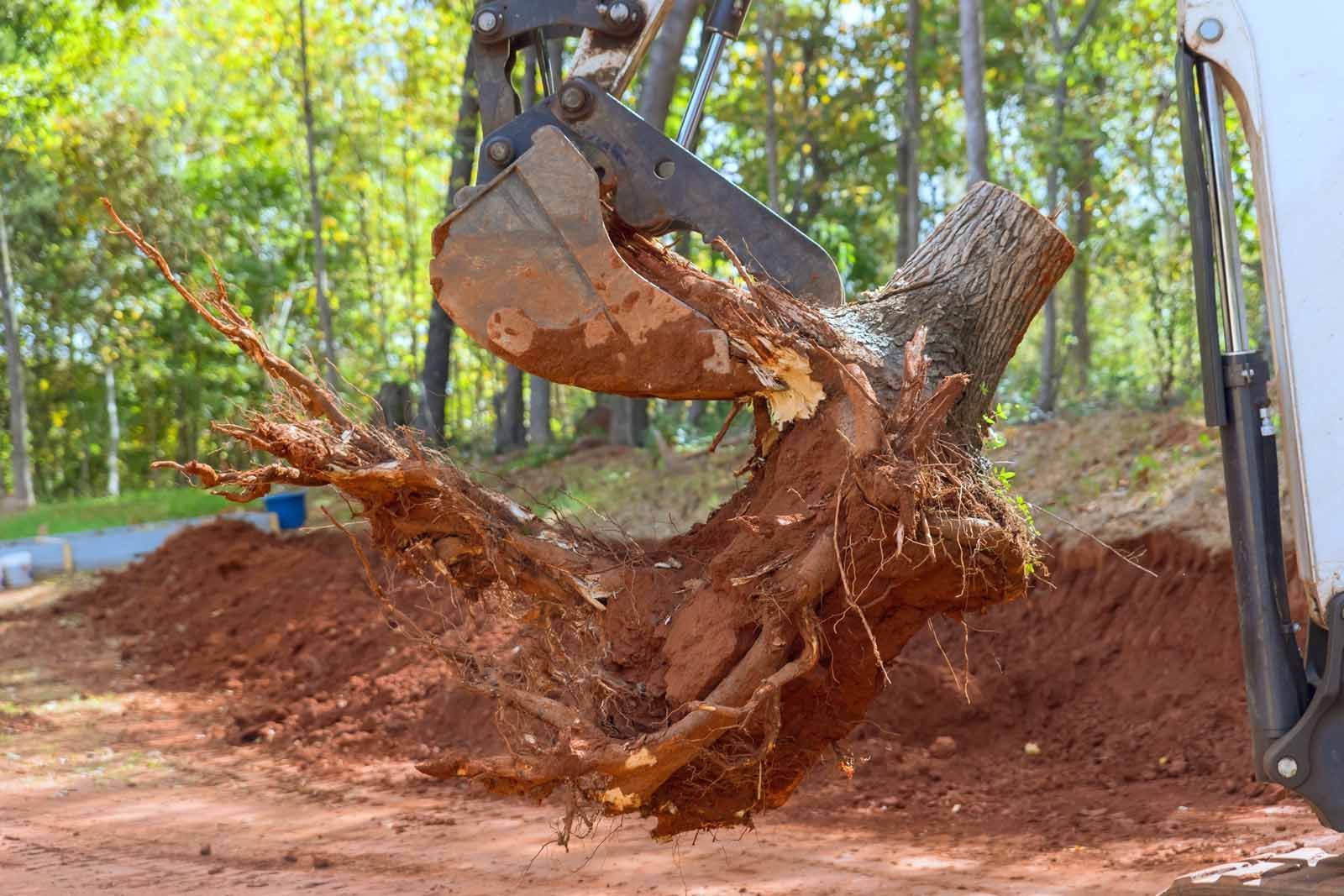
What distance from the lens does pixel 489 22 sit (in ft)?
10.6

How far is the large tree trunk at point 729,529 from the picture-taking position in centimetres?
304

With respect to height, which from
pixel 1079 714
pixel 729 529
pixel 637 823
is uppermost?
pixel 729 529

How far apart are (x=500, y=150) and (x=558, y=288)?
16.3 inches

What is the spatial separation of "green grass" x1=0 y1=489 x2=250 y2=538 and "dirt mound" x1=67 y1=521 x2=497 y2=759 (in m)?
1.82

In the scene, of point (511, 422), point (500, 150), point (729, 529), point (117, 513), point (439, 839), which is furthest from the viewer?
point (511, 422)

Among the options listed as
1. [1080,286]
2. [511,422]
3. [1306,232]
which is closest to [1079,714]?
[1306,232]

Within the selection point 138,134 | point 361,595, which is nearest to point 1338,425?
point 361,595

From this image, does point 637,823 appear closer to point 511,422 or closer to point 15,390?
point 511,422

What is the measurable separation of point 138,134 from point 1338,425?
19.5 metres

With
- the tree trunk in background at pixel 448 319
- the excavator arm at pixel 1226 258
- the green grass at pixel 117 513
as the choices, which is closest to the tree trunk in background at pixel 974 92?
the tree trunk in background at pixel 448 319

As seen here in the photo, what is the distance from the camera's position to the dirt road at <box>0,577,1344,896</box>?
4.20 meters

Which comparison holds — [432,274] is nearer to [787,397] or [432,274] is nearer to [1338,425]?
[787,397]

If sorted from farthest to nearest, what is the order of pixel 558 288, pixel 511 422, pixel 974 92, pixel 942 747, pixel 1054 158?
pixel 511 422, pixel 1054 158, pixel 974 92, pixel 942 747, pixel 558 288

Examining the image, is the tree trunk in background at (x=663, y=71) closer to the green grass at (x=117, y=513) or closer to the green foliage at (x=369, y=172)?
the green foliage at (x=369, y=172)
